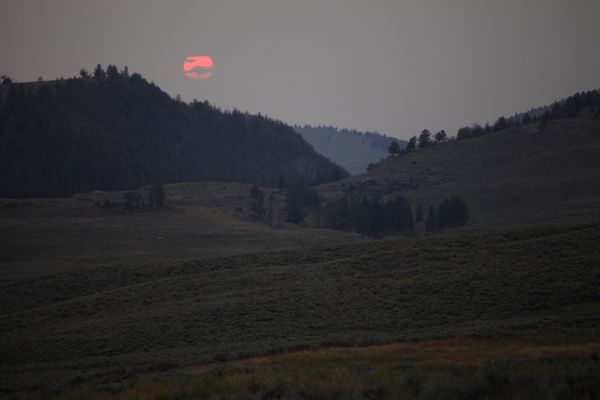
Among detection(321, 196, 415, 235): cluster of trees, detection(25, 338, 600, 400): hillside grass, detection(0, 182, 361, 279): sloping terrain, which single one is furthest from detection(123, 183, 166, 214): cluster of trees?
detection(25, 338, 600, 400): hillside grass

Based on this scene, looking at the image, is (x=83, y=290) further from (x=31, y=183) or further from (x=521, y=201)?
(x=31, y=183)

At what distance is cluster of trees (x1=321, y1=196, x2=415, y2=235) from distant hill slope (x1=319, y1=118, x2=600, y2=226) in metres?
13.7

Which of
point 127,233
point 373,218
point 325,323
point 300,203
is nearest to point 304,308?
point 325,323

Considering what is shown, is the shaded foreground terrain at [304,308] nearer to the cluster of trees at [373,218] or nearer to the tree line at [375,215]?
the tree line at [375,215]

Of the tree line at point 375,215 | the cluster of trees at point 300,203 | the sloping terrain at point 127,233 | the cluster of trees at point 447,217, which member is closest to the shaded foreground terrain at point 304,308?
the sloping terrain at point 127,233

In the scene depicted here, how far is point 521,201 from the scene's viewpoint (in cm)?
12238

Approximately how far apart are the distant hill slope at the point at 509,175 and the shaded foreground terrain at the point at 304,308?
2492 inches

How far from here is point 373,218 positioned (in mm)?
116875

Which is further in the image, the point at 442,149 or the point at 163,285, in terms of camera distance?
the point at 442,149

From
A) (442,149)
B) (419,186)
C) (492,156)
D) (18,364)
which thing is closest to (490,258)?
(18,364)

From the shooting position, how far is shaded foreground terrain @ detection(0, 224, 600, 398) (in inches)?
964

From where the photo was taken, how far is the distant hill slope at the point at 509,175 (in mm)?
114625

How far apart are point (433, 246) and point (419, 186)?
109825 mm

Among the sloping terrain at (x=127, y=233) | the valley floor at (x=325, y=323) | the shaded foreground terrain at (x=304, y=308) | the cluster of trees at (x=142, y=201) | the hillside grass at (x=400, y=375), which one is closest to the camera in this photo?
the hillside grass at (x=400, y=375)
